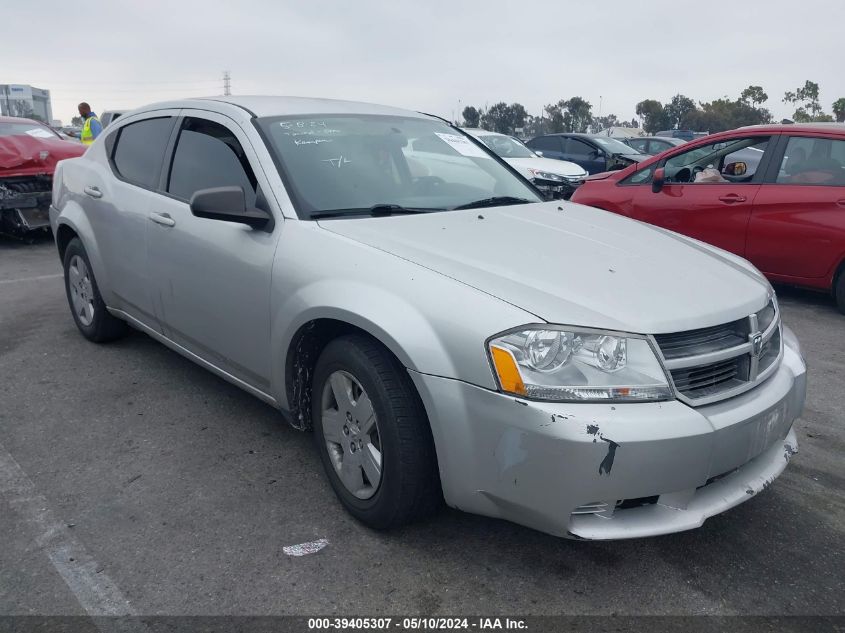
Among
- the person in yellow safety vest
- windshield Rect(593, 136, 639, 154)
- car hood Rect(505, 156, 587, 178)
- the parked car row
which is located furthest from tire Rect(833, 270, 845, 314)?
the person in yellow safety vest

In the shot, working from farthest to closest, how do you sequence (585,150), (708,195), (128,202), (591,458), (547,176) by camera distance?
(585,150), (547,176), (708,195), (128,202), (591,458)

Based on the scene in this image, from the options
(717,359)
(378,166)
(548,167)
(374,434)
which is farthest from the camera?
(548,167)

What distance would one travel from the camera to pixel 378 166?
3396mm

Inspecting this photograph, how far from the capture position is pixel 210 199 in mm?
2945

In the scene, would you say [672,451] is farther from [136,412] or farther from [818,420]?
[136,412]

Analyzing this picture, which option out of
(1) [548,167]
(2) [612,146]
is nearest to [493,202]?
(1) [548,167]

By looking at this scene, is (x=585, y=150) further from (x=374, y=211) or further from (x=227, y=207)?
(x=227, y=207)

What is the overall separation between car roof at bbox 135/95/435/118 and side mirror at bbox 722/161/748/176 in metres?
3.69

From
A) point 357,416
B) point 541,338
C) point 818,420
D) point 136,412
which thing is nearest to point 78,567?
point 357,416

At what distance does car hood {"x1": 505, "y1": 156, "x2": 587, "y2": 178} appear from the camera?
11281 mm

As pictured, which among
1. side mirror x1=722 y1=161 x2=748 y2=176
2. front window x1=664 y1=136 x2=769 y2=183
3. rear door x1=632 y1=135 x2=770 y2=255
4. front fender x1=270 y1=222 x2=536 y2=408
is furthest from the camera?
side mirror x1=722 y1=161 x2=748 y2=176

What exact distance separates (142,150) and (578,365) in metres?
3.08

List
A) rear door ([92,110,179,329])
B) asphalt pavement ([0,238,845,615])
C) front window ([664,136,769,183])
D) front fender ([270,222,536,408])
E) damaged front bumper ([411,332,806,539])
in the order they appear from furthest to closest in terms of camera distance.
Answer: front window ([664,136,769,183]), rear door ([92,110,179,329]), asphalt pavement ([0,238,845,615]), front fender ([270,222,536,408]), damaged front bumper ([411,332,806,539])

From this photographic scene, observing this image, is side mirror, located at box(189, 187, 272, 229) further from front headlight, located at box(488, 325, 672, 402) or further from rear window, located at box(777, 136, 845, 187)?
rear window, located at box(777, 136, 845, 187)
